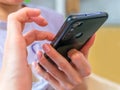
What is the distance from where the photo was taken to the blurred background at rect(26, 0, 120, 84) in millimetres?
1484

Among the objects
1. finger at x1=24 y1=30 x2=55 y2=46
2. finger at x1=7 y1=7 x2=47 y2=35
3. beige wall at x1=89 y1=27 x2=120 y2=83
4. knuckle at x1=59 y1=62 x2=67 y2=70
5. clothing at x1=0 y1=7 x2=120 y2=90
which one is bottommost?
beige wall at x1=89 y1=27 x2=120 y2=83

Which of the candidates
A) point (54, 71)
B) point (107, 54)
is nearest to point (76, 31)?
point (54, 71)

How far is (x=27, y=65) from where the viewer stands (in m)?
0.51

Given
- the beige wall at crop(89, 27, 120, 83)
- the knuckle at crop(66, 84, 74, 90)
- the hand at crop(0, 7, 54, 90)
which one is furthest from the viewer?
the beige wall at crop(89, 27, 120, 83)

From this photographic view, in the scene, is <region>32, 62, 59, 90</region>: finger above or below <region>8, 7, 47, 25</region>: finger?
below

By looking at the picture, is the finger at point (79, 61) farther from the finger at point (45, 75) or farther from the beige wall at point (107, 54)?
the beige wall at point (107, 54)

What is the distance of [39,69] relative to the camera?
0.58 meters

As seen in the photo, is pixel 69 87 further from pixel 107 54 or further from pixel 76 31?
pixel 107 54

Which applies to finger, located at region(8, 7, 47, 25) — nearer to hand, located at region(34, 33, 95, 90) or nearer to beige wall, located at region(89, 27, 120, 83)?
hand, located at region(34, 33, 95, 90)

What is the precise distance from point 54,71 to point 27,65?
0.07 metres

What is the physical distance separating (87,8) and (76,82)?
3.41ft

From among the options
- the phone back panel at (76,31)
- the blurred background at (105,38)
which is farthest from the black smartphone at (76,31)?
the blurred background at (105,38)

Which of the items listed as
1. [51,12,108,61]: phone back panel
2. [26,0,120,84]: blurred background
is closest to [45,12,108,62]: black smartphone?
[51,12,108,61]: phone back panel

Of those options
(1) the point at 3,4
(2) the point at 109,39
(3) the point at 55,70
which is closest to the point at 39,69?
(3) the point at 55,70
